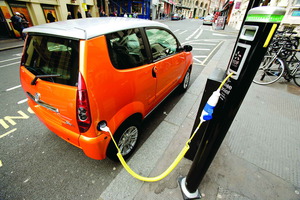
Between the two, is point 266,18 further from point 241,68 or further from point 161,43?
point 161,43

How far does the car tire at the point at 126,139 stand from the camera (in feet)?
6.34

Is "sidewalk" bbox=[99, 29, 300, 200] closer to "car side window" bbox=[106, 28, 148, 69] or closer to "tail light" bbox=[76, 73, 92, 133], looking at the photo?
"tail light" bbox=[76, 73, 92, 133]

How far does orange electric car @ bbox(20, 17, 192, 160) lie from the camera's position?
4.78 ft

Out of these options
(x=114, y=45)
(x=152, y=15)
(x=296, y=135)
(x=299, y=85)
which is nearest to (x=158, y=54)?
(x=114, y=45)

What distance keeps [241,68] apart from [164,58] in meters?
1.78

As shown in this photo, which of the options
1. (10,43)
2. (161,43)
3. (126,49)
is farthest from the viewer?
(10,43)

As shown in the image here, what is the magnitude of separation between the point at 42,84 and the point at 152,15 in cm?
3355

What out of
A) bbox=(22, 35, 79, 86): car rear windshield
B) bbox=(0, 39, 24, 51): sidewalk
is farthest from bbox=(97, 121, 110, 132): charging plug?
bbox=(0, 39, 24, 51): sidewalk

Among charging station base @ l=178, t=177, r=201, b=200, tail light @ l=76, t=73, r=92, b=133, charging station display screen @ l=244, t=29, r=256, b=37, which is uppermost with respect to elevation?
charging station display screen @ l=244, t=29, r=256, b=37

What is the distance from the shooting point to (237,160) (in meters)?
2.23

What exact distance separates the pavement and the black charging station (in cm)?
61

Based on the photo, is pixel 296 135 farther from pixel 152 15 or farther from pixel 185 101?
pixel 152 15

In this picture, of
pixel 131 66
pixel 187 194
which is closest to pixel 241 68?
pixel 131 66

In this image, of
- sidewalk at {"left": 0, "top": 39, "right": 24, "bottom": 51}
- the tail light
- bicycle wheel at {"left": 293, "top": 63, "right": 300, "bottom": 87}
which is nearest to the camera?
the tail light
